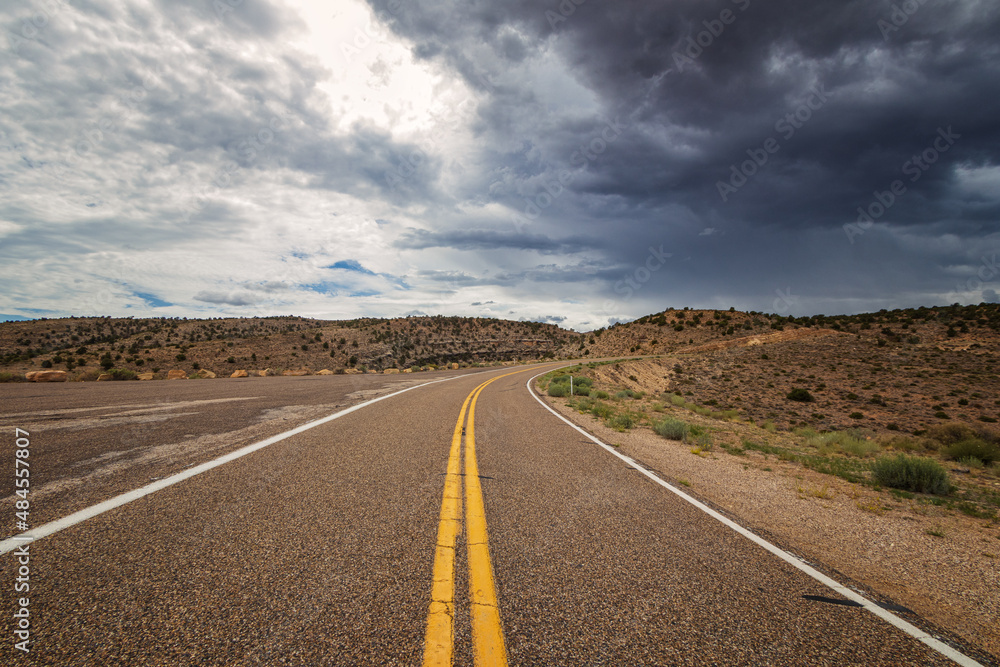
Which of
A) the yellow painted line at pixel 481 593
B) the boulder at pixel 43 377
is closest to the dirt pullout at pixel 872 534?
the yellow painted line at pixel 481 593

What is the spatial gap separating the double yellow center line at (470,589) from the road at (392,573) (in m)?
0.01

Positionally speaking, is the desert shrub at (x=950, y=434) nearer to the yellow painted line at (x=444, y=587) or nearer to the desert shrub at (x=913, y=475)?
the desert shrub at (x=913, y=475)

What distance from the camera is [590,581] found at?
3.01 meters

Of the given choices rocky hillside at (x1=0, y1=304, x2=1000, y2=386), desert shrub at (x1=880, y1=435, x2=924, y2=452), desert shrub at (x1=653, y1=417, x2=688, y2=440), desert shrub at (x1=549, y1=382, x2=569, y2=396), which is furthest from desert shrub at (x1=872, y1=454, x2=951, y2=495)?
rocky hillside at (x1=0, y1=304, x2=1000, y2=386)

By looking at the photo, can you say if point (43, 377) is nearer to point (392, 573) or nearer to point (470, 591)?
point (392, 573)

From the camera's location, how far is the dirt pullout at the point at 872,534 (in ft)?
10.5

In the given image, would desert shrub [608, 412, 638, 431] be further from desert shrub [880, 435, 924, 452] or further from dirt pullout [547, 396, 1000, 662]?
desert shrub [880, 435, 924, 452]

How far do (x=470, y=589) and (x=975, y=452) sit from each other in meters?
18.1

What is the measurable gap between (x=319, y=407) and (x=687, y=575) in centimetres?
981

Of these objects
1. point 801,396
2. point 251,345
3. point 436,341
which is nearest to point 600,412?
point 801,396

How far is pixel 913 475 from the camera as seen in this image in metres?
6.69

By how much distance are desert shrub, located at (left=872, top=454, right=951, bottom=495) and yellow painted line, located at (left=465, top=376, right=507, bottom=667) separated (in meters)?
7.09

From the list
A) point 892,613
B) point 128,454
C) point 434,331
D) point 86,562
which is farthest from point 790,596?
point 434,331

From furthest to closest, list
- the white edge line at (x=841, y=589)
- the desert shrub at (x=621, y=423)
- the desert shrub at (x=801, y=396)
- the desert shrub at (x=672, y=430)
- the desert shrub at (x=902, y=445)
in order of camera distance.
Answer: the desert shrub at (x=801, y=396) < the desert shrub at (x=902, y=445) < the desert shrub at (x=621, y=423) < the desert shrub at (x=672, y=430) < the white edge line at (x=841, y=589)
